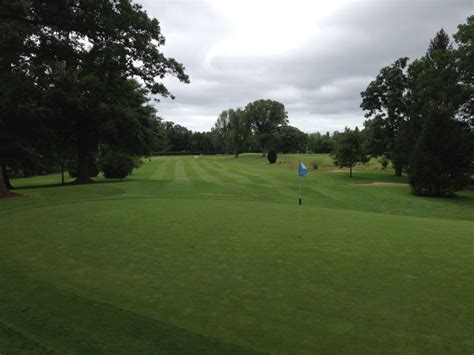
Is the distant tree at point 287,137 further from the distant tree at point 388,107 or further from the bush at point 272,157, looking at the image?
the distant tree at point 388,107

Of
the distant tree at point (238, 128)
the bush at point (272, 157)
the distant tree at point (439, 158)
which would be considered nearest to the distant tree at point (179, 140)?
the distant tree at point (238, 128)

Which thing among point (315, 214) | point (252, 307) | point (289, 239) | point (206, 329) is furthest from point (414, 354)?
point (315, 214)

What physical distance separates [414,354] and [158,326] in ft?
9.22

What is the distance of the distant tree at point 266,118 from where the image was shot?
3433 inches

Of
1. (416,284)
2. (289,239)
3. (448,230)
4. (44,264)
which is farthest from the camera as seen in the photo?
(448,230)

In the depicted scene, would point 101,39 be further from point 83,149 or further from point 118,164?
point 118,164

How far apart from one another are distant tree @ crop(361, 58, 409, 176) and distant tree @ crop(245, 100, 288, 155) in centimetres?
4742

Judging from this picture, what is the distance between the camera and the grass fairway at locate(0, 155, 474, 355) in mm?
3779

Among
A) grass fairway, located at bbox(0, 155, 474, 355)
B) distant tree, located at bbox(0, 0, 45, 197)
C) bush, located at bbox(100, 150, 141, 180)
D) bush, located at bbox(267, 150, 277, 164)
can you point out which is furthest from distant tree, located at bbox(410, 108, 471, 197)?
bush, located at bbox(267, 150, 277, 164)

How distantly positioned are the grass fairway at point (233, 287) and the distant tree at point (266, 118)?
77424 mm

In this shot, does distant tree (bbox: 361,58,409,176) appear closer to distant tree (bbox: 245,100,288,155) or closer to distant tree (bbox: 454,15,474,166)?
distant tree (bbox: 454,15,474,166)

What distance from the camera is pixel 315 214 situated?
13.2 metres

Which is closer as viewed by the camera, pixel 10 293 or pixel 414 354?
pixel 414 354

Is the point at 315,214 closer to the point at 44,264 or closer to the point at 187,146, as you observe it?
the point at 44,264
